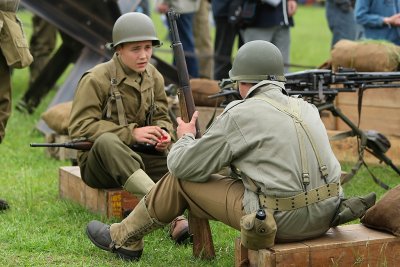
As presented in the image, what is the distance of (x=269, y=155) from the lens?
5.39 metres

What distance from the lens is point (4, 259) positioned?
6324mm

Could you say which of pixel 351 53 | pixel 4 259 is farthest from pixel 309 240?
pixel 351 53

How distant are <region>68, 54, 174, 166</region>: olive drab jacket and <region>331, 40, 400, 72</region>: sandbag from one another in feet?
8.76

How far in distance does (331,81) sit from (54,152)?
3.15 meters

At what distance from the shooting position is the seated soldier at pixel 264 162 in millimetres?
5405

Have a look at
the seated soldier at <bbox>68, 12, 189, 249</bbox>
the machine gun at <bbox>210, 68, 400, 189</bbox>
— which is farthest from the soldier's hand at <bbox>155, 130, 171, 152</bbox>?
the machine gun at <bbox>210, 68, 400, 189</bbox>

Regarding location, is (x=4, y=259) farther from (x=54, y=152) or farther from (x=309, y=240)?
(x=54, y=152)

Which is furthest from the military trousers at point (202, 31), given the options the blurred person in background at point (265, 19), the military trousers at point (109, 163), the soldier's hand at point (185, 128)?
the soldier's hand at point (185, 128)

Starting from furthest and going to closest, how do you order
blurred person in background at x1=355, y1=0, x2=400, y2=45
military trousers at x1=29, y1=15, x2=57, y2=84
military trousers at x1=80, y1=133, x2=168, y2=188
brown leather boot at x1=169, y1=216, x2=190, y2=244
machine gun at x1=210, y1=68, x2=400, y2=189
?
military trousers at x1=29, y1=15, x2=57, y2=84 → blurred person in background at x1=355, y1=0, x2=400, y2=45 → machine gun at x1=210, y1=68, x2=400, y2=189 → military trousers at x1=80, y1=133, x2=168, y2=188 → brown leather boot at x1=169, y1=216, x2=190, y2=244

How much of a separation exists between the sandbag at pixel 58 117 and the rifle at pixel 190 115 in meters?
3.47

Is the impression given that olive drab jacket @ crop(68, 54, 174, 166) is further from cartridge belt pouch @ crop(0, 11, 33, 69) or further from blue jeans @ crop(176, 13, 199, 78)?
blue jeans @ crop(176, 13, 199, 78)

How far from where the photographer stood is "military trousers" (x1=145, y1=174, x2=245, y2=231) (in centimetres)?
566

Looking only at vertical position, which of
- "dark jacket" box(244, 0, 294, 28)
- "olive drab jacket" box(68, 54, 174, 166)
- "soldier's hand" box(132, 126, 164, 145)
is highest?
"dark jacket" box(244, 0, 294, 28)

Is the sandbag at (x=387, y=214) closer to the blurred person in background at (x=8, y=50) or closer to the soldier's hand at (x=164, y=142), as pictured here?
the soldier's hand at (x=164, y=142)
